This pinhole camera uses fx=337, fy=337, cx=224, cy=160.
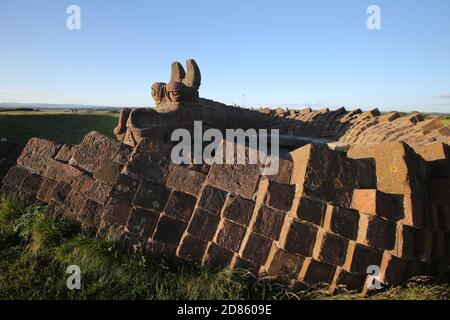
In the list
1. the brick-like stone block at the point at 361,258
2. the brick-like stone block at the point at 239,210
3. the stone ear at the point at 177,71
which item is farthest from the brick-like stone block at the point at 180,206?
the stone ear at the point at 177,71

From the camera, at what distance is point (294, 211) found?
10.5 ft

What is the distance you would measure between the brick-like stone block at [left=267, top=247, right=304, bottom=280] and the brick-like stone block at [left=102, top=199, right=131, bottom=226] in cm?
163

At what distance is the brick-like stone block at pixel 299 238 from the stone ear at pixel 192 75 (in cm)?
504

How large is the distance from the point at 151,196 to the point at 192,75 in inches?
183

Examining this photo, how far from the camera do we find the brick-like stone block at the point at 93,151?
4145mm

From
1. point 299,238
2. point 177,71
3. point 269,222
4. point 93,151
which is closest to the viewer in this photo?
point 299,238

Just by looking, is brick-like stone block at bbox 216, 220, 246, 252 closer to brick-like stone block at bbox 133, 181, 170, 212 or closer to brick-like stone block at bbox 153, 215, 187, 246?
brick-like stone block at bbox 153, 215, 187, 246

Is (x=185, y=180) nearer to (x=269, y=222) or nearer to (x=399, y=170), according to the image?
(x=269, y=222)

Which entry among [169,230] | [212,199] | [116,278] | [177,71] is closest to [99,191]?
[169,230]

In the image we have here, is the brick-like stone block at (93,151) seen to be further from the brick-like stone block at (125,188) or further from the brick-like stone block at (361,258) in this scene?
the brick-like stone block at (361,258)

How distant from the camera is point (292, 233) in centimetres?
316

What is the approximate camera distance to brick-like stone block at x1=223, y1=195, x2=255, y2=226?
3373mm
